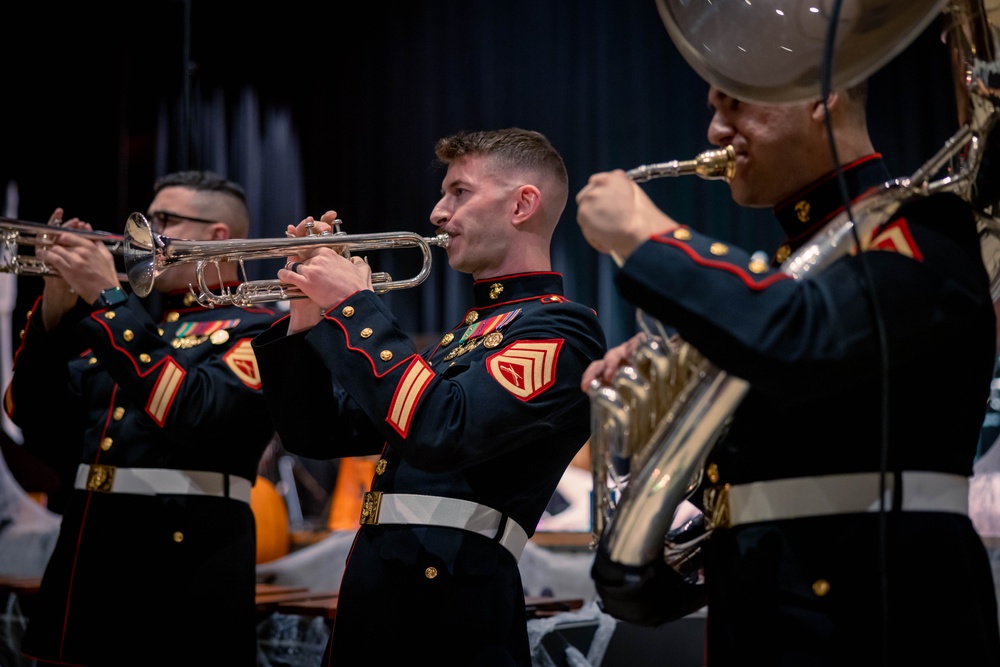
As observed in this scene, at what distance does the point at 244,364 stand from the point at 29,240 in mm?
823

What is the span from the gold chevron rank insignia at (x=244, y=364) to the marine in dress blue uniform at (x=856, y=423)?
5.60 feet

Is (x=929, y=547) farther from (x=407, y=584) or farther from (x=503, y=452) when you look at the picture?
(x=407, y=584)

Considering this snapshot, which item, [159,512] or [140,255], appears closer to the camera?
[140,255]

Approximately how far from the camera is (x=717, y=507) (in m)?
1.53

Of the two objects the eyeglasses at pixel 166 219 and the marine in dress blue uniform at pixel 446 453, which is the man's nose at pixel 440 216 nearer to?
the marine in dress blue uniform at pixel 446 453

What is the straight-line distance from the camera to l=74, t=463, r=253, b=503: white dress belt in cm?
287

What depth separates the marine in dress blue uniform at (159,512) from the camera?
109 inches

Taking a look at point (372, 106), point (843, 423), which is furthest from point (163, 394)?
point (372, 106)

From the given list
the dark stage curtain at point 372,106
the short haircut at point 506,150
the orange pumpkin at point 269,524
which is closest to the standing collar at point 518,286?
the short haircut at point 506,150

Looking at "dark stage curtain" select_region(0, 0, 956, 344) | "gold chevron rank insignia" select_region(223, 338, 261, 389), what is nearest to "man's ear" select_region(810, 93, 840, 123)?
"gold chevron rank insignia" select_region(223, 338, 261, 389)

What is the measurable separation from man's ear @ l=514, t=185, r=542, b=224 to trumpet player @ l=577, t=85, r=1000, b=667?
1.01 meters

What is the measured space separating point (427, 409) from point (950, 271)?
3.11ft

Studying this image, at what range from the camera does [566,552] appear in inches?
167

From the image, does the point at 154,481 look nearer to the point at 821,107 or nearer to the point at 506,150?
the point at 506,150
